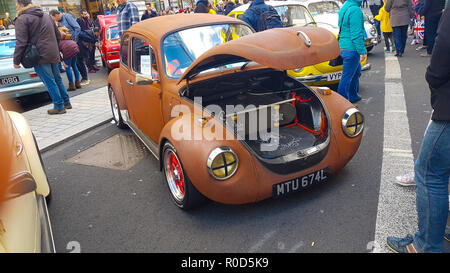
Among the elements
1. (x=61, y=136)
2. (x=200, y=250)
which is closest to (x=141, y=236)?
(x=200, y=250)

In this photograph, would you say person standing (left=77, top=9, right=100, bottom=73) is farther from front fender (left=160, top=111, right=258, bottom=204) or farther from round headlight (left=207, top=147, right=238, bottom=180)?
round headlight (left=207, top=147, right=238, bottom=180)

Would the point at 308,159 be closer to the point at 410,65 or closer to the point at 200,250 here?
the point at 200,250

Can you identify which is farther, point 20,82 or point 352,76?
point 20,82

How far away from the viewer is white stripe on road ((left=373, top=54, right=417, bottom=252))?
9.04ft

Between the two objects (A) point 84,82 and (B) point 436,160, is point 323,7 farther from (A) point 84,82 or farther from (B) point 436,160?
(B) point 436,160

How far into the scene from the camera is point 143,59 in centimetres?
427

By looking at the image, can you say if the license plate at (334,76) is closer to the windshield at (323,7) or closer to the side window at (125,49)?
the side window at (125,49)

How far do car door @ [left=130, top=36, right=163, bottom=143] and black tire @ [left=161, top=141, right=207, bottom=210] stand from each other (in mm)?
589

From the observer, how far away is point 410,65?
872 centimetres

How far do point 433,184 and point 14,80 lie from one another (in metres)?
7.70

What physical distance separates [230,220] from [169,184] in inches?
28.2

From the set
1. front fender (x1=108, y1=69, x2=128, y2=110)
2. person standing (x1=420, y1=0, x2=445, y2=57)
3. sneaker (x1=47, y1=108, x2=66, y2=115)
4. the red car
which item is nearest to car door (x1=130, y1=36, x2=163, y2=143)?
front fender (x1=108, y1=69, x2=128, y2=110)

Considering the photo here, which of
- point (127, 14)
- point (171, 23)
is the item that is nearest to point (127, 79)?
point (171, 23)
